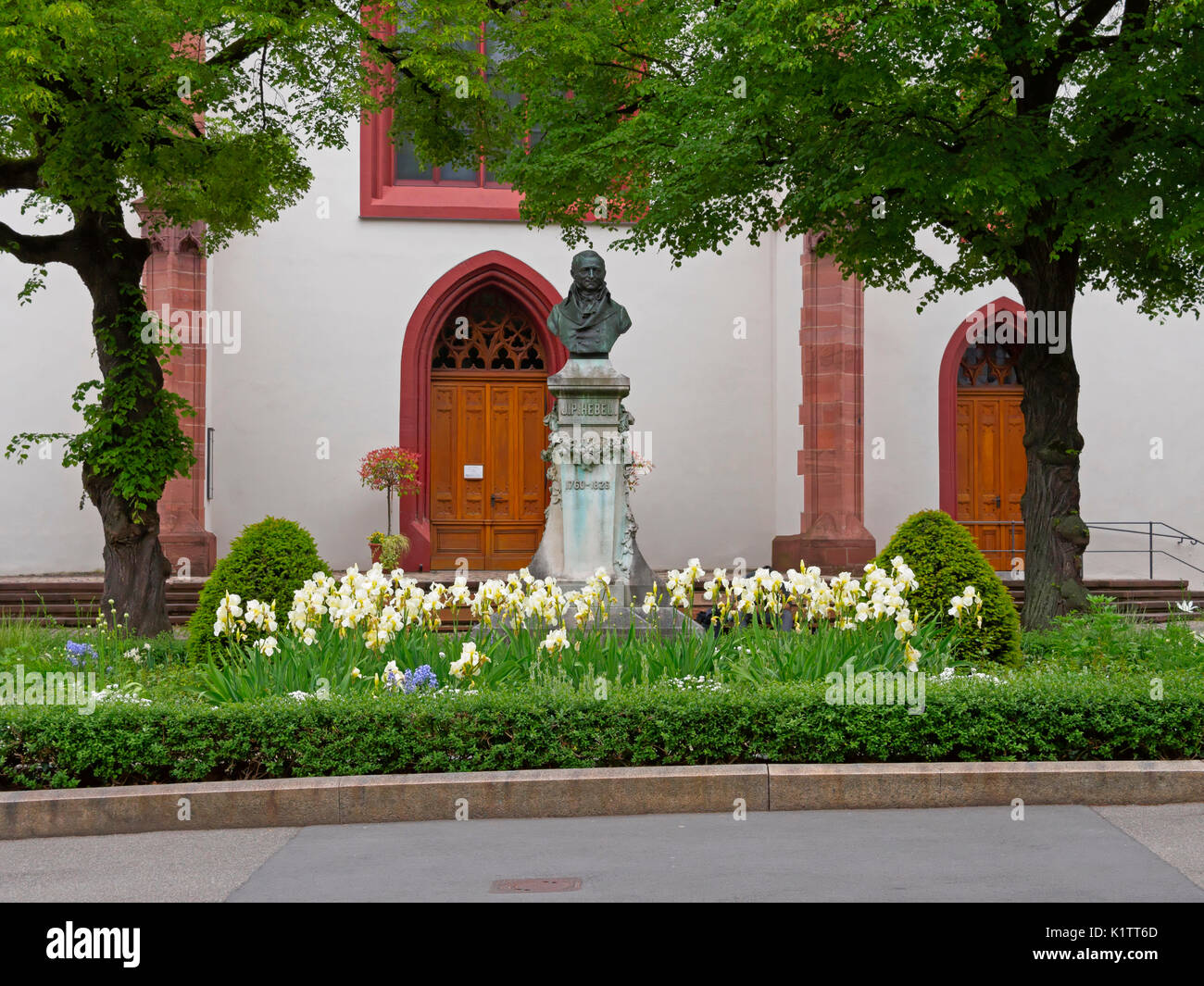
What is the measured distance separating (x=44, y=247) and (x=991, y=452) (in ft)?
48.2

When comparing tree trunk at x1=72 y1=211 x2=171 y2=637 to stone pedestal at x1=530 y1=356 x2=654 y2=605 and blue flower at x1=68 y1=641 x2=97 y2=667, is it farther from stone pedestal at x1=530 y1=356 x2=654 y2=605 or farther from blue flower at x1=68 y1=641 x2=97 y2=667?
stone pedestal at x1=530 y1=356 x2=654 y2=605

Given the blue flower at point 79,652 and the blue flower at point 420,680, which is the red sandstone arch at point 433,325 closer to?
the blue flower at point 79,652

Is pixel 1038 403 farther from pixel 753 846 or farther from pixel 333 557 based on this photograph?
pixel 333 557

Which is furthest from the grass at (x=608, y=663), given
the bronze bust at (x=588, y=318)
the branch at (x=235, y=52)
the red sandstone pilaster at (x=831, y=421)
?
the red sandstone pilaster at (x=831, y=421)

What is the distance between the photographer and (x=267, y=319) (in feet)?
63.6

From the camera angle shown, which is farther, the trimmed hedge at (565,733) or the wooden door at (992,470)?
the wooden door at (992,470)

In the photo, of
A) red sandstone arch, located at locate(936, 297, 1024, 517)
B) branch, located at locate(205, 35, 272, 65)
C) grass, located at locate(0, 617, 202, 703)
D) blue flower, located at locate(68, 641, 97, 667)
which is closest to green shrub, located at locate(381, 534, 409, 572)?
grass, located at locate(0, 617, 202, 703)

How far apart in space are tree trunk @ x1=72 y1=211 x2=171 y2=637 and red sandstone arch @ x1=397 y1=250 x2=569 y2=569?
25.0 feet

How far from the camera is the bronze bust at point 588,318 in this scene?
11.1m

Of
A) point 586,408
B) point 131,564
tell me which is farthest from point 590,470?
point 131,564

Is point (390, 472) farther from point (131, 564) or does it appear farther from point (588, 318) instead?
point (588, 318)

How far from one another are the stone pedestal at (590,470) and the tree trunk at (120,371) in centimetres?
390

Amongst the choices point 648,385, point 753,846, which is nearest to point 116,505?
point 753,846

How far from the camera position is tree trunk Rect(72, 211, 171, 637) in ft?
37.9
